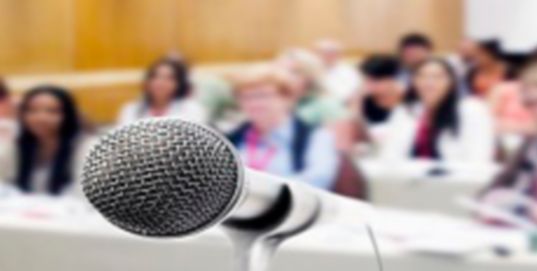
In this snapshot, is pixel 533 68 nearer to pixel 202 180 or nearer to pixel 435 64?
pixel 435 64

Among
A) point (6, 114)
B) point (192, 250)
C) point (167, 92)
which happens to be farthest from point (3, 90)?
point (192, 250)

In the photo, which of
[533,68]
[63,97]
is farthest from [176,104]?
[533,68]

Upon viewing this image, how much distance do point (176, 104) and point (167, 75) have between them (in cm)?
14

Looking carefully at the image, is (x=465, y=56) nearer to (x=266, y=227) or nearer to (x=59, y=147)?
(x=59, y=147)

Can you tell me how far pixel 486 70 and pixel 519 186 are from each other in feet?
7.78

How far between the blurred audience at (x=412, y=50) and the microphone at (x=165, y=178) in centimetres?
435

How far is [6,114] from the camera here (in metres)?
3.89

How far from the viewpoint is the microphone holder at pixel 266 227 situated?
41 cm

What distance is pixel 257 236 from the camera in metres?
0.42

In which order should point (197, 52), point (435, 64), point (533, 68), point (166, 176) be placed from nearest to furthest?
point (166, 176) → point (435, 64) → point (533, 68) → point (197, 52)

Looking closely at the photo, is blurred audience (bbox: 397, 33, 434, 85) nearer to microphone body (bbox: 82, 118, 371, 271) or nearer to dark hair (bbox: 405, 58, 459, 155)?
dark hair (bbox: 405, 58, 459, 155)

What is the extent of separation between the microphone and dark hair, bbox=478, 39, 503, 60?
187 inches

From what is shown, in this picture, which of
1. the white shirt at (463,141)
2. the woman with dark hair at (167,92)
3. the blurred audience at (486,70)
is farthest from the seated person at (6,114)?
the blurred audience at (486,70)

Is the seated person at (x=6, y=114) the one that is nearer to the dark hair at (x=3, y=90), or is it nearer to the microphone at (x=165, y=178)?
the dark hair at (x=3, y=90)
